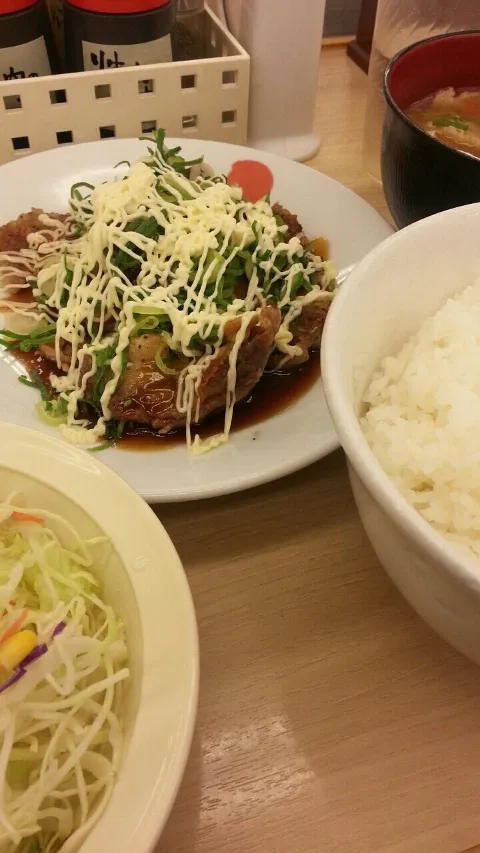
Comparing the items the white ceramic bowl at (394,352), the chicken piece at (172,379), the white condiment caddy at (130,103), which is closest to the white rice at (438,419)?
the white ceramic bowl at (394,352)

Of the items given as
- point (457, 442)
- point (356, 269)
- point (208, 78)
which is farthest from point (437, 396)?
point (208, 78)

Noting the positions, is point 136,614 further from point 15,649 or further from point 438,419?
point 438,419

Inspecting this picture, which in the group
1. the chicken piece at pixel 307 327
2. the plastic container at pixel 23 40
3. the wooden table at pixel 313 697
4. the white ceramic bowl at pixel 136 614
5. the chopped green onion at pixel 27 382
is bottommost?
the wooden table at pixel 313 697

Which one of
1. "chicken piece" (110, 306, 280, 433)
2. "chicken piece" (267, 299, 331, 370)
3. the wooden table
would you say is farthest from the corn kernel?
"chicken piece" (267, 299, 331, 370)

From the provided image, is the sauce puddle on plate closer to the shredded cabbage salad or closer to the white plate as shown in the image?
the white plate

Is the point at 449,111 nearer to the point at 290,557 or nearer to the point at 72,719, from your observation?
the point at 290,557

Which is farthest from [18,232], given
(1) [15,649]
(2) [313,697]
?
(2) [313,697]

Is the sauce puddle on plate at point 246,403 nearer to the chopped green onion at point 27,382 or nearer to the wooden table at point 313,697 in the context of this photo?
the chopped green onion at point 27,382
